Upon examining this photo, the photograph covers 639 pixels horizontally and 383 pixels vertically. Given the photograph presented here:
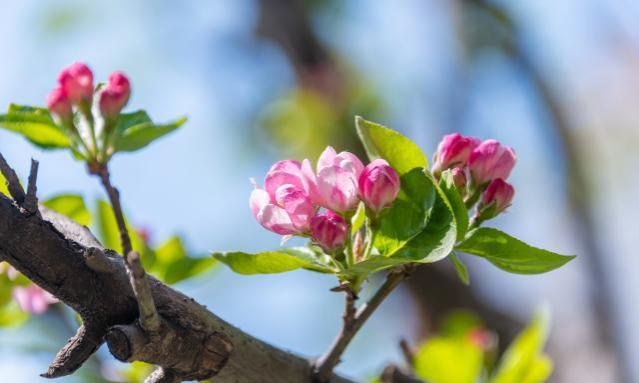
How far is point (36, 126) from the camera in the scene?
101 centimetres

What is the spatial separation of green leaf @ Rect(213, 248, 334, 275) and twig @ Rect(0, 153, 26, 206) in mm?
220

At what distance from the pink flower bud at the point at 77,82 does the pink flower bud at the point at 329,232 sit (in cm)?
29

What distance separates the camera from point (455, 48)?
4586 mm

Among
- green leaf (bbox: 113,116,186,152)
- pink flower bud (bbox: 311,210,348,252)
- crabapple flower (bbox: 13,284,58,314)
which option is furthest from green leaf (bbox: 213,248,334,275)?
crabapple flower (bbox: 13,284,58,314)

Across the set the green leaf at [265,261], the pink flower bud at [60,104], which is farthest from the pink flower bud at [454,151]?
the pink flower bud at [60,104]

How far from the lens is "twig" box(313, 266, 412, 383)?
3.45ft

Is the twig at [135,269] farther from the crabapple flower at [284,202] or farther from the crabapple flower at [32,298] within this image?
the crabapple flower at [32,298]

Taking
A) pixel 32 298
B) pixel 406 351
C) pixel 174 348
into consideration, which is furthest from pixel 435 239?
pixel 32 298

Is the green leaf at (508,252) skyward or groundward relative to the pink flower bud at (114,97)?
groundward

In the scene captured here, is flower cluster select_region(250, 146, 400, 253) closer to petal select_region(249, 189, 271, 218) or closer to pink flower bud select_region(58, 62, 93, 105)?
petal select_region(249, 189, 271, 218)

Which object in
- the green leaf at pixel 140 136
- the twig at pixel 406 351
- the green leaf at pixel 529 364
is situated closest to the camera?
the green leaf at pixel 140 136

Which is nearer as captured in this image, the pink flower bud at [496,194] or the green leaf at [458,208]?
the green leaf at [458,208]

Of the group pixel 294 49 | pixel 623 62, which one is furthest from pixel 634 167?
pixel 294 49

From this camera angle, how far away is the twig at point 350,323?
1.05 meters
